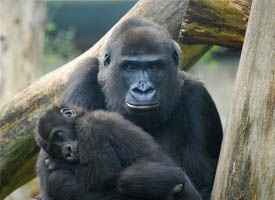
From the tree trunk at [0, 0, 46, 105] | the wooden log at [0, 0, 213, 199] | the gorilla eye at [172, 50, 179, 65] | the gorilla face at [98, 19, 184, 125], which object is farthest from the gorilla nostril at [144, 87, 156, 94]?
the tree trunk at [0, 0, 46, 105]

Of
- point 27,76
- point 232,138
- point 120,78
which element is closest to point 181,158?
point 120,78

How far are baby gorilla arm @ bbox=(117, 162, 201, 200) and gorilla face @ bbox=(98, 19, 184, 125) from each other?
658 mm

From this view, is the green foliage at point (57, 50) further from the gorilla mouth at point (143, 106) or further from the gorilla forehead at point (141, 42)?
the gorilla mouth at point (143, 106)

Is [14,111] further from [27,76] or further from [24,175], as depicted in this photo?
[27,76]

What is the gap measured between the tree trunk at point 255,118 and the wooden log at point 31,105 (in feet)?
6.95

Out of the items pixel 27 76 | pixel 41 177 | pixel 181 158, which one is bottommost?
Result: pixel 27 76

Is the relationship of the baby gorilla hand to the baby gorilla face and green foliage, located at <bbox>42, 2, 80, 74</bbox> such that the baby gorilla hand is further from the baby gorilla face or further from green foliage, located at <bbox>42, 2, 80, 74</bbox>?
green foliage, located at <bbox>42, 2, 80, 74</bbox>

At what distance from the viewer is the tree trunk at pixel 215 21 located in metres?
4.31

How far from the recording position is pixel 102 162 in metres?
3.45

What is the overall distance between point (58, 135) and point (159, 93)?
1029mm

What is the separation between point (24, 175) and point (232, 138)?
10.0 feet

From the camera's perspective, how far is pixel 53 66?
14031 millimetres

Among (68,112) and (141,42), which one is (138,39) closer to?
(141,42)

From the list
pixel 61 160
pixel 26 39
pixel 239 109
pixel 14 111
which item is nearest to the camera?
pixel 239 109
